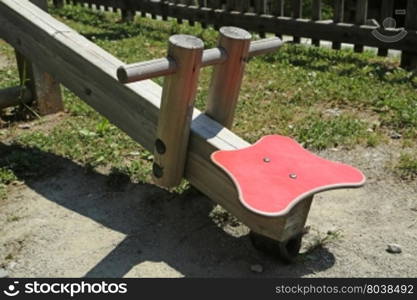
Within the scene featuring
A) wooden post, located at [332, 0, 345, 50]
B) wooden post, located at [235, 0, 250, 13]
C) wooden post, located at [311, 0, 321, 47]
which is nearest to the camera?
wooden post, located at [332, 0, 345, 50]

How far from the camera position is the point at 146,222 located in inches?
122

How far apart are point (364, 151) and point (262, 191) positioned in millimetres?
1898

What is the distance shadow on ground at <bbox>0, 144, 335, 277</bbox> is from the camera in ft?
8.93

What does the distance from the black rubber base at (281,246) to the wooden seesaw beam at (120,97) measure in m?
0.09

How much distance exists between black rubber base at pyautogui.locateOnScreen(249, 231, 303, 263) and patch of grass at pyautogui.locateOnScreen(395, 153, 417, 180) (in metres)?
1.25

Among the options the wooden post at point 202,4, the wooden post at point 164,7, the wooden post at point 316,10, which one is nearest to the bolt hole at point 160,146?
the wooden post at point 316,10

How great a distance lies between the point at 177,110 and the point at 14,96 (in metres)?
2.20

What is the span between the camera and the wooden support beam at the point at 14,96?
14.2 ft

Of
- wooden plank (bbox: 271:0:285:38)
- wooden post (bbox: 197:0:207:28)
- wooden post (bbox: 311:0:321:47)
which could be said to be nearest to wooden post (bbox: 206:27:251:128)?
wooden post (bbox: 311:0:321:47)

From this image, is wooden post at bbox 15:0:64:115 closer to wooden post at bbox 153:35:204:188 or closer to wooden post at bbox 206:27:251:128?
wooden post at bbox 153:35:204:188

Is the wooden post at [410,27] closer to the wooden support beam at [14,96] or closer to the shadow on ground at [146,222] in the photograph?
the shadow on ground at [146,222]

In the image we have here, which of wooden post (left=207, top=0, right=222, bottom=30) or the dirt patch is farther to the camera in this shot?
wooden post (left=207, top=0, right=222, bottom=30)

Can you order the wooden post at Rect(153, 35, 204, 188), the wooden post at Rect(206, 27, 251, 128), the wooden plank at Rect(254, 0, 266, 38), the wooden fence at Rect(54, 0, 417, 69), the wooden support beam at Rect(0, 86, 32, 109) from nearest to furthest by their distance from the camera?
1. the wooden post at Rect(153, 35, 204, 188)
2. the wooden post at Rect(206, 27, 251, 128)
3. the wooden support beam at Rect(0, 86, 32, 109)
4. the wooden fence at Rect(54, 0, 417, 69)
5. the wooden plank at Rect(254, 0, 266, 38)

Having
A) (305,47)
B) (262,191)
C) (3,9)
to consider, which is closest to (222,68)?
(262,191)
